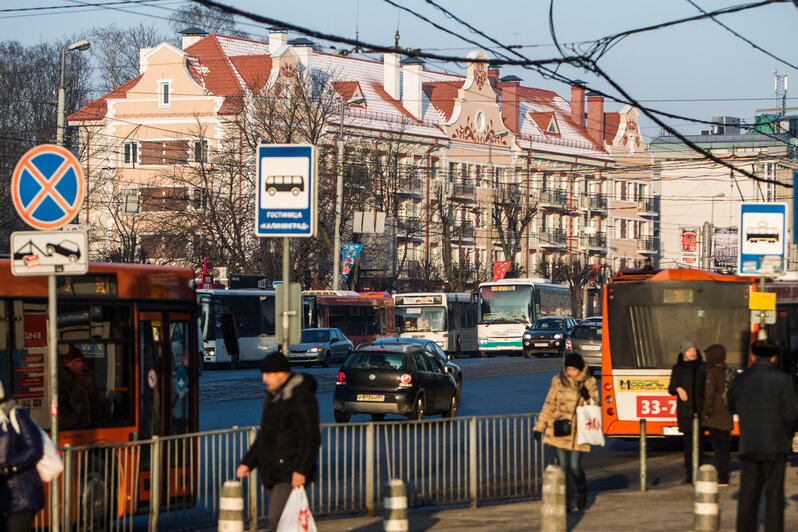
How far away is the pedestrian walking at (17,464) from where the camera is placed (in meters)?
8.19

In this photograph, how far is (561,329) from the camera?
55531 mm

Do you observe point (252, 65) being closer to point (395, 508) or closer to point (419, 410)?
point (419, 410)

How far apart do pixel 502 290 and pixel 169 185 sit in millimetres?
22135

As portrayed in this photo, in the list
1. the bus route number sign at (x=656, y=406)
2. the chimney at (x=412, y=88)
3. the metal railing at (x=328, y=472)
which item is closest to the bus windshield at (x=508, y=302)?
the chimney at (x=412, y=88)

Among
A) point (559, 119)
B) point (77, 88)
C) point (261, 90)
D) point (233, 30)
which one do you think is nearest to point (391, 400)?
point (261, 90)

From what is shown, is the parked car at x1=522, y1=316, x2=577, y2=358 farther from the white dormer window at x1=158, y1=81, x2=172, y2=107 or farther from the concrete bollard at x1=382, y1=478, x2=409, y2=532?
the concrete bollard at x1=382, y1=478, x2=409, y2=532

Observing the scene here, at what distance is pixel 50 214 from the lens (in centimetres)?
968

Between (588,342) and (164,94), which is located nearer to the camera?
(588,342)

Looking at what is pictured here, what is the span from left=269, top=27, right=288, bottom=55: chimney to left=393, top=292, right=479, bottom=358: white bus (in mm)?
24131

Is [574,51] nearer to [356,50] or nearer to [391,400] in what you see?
Result: [356,50]

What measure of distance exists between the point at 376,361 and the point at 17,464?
1633cm

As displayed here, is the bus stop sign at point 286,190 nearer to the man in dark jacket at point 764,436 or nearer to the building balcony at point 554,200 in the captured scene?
the man in dark jacket at point 764,436

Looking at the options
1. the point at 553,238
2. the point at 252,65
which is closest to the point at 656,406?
the point at 252,65

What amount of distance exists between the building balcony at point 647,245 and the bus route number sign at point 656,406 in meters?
89.3
